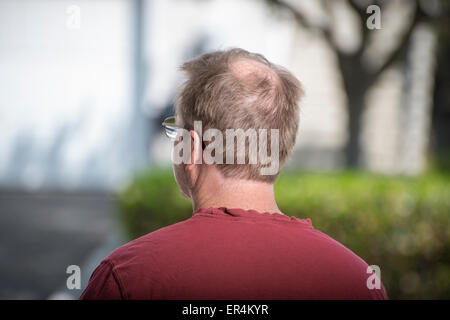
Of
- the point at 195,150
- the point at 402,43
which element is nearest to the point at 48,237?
the point at 402,43

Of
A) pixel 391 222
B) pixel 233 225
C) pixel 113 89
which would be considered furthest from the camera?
pixel 113 89

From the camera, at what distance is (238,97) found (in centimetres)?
156

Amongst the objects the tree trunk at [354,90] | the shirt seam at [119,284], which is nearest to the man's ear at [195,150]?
the shirt seam at [119,284]

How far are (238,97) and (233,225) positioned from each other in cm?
38

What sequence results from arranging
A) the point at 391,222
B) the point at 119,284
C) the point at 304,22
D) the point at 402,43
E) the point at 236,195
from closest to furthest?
the point at 119,284 → the point at 236,195 → the point at 391,222 → the point at 402,43 → the point at 304,22

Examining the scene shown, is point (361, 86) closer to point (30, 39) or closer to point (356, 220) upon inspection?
point (356, 220)

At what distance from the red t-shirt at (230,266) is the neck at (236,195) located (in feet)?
0.25

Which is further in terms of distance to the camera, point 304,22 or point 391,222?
point 304,22

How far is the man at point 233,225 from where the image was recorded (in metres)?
1.38

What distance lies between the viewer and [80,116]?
1072 cm

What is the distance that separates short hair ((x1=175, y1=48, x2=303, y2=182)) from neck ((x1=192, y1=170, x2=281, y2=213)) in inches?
1.0

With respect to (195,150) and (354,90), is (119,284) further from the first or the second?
(354,90)

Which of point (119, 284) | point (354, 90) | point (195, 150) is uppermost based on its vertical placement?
point (354, 90)
